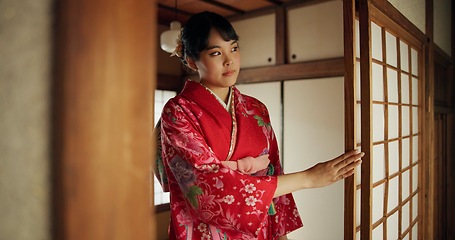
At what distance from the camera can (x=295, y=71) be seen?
443 cm

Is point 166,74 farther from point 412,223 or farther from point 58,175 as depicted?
point 58,175

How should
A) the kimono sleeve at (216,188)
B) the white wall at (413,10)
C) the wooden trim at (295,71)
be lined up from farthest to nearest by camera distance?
the wooden trim at (295,71)
the white wall at (413,10)
the kimono sleeve at (216,188)

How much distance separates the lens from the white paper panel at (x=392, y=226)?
7.59ft

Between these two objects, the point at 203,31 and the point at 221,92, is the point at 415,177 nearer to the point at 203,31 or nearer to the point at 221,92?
the point at 221,92

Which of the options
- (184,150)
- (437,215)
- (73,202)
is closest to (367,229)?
(184,150)

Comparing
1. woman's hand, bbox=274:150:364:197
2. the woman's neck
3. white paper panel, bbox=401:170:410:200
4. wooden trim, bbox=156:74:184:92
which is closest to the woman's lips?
the woman's neck

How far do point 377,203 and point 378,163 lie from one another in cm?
24

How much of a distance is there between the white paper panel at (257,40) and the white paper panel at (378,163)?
9.04ft

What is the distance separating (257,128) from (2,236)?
144 cm

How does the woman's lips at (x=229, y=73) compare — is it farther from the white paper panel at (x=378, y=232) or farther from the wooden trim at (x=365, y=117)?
the white paper panel at (x=378, y=232)

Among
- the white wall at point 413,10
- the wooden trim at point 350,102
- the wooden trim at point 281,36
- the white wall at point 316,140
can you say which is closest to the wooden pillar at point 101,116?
the wooden trim at point 350,102

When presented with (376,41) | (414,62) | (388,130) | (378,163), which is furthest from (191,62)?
(414,62)

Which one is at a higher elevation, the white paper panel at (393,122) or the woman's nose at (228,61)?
the woman's nose at (228,61)

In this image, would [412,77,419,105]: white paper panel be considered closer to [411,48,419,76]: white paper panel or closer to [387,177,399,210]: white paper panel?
[411,48,419,76]: white paper panel
